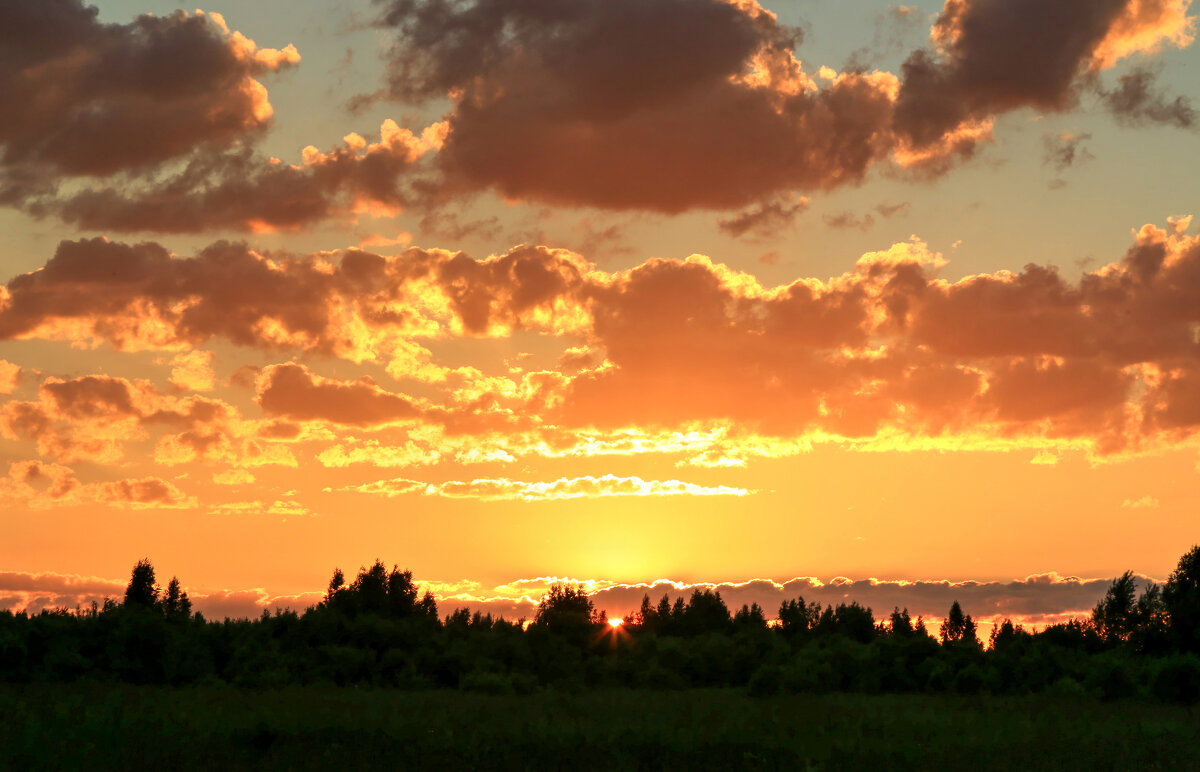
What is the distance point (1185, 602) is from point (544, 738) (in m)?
71.9

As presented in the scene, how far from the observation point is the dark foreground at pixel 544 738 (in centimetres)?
2736

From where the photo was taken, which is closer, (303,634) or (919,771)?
(919,771)

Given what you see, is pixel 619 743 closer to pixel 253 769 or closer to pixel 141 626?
pixel 253 769

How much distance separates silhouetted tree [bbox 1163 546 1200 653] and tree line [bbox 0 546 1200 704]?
0.49ft

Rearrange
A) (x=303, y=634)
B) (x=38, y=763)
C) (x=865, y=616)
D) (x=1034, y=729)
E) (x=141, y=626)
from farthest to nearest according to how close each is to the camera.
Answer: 1. (x=865, y=616)
2. (x=303, y=634)
3. (x=141, y=626)
4. (x=1034, y=729)
5. (x=38, y=763)

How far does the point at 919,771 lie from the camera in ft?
87.7

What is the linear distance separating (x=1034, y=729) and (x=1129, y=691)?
2718 centimetres

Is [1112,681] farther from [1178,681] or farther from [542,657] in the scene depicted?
[542,657]

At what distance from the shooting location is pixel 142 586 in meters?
138

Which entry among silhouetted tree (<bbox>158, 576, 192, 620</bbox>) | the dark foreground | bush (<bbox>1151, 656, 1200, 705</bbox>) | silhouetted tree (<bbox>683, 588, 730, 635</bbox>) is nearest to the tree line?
bush (<bbox>1151, 656, 1200, 705</bbox>)

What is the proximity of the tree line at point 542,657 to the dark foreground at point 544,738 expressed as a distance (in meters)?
21.0

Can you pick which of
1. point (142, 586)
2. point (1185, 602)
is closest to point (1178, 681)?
point (1185, 602)

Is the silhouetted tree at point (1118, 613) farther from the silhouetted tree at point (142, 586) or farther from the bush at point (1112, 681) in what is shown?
the silhouetted tree at point (142, 586)

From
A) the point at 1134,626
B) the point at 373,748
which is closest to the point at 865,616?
the point at 1134,626
